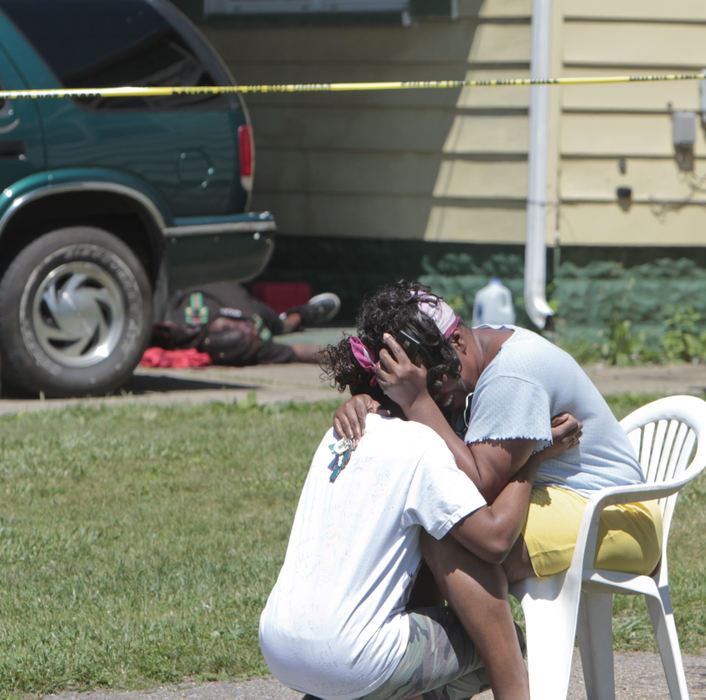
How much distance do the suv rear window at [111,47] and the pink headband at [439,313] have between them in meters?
4.84

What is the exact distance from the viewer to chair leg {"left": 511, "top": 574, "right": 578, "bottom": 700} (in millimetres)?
3111

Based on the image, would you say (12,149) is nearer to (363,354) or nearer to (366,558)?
(363,354)

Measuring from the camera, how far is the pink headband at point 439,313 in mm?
3193

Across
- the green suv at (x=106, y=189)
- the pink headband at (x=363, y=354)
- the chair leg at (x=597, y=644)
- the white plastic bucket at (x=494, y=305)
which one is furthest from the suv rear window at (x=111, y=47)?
the chair leg at (x=597, y=644)

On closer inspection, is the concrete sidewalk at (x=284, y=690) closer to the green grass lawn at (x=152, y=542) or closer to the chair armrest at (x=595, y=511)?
the green grass lawn at (x=152, y=542)

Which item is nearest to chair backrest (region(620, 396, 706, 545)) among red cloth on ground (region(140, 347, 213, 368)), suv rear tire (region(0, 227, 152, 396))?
suv rear tire (region(0, 227, 152, 396))

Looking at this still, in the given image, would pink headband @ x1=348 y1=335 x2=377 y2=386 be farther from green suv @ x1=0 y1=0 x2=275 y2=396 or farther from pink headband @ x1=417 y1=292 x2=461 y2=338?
green suv @ x1=0 y1=0 x2=275 y2=396

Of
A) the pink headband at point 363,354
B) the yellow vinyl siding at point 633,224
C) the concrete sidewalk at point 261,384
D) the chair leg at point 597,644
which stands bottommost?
the chair leg at point 597,644

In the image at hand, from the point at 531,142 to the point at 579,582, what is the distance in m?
6.92

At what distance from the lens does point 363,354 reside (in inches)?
127

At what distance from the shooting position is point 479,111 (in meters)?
10.1

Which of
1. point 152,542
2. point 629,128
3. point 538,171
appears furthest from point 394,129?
point 152,542

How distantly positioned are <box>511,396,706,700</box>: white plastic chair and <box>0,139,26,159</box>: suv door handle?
4475mm

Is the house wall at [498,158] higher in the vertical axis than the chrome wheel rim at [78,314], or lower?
higher
